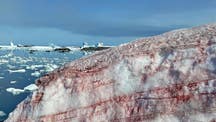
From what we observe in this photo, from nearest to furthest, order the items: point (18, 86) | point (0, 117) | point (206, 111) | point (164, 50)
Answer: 1. point (206, 111)
2. point (164, 50)
3. point (0, 117)
4. point (18, 86)

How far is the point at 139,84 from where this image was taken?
7820 millimetres

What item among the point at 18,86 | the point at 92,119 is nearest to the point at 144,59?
the point at 92,119

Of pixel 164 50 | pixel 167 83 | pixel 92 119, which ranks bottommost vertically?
pixel 92 119

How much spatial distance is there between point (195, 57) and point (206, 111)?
0.88 metres

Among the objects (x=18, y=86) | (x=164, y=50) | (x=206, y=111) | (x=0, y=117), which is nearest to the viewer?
(x=206, y=111)

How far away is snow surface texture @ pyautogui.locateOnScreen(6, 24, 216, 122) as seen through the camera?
7473 mm

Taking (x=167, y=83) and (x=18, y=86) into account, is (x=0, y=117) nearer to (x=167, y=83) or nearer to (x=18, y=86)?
(x=18, y=86)

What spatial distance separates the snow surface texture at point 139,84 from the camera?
747cm

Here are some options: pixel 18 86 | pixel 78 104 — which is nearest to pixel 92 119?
pixel 78 104

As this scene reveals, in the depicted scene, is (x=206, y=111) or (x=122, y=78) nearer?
(x=206, y=111)

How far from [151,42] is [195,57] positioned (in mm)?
871

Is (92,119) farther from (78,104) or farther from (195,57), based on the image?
(195,57)

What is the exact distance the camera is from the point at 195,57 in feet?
24.9

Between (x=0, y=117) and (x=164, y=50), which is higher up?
(x=164, y=50)
